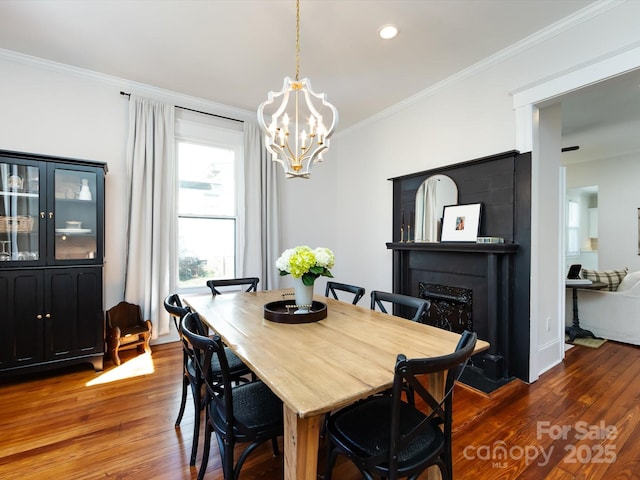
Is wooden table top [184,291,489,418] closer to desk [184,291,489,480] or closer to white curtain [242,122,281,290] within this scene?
desk [184,291,489,480]

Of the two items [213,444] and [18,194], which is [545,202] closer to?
[213,444]

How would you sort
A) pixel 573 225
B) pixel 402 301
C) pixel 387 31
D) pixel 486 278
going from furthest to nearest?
pixel 573 225, pixel 486 278, pixel 387 31, pixel 402 301

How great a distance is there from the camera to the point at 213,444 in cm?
192

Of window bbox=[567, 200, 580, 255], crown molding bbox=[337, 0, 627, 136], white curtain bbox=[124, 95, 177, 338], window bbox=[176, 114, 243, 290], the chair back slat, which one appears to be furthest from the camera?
window bbox=[567, 200, 580, 255]

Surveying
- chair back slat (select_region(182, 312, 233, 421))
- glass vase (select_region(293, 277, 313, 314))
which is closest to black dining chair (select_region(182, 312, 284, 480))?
chair back slat (select_region(182, 312, 233, 421))

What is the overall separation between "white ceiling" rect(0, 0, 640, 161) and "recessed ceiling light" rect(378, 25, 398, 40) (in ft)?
0.15

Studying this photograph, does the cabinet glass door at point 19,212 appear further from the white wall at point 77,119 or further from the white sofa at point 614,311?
the white sofa at point 614,311

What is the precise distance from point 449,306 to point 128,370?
3.18 m

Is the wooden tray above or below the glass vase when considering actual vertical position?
below

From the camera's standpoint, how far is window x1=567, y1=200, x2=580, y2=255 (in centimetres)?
680

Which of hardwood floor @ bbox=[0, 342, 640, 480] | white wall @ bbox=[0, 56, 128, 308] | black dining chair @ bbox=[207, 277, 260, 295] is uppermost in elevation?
white wall @ bbox=[0, 56, 128, 308]

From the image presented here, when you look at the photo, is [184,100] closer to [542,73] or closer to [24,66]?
[24,66]

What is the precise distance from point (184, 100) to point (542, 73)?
3659mm

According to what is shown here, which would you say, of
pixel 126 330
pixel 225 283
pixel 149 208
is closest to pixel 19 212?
pixel 149 208
